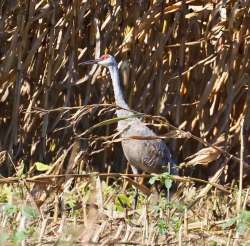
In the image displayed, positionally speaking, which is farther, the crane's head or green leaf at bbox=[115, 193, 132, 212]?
the crane's head

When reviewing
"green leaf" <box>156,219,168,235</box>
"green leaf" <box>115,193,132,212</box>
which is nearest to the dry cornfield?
"green leaf" <box>115,193,132,212</box>

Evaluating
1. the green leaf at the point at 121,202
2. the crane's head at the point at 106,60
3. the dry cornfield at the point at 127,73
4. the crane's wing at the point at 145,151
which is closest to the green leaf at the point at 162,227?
the green leaf at the point at 121,202

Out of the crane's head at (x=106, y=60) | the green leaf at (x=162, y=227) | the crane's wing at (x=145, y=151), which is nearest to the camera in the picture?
the green leaf at (x=162, y=227)

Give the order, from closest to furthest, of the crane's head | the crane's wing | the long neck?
1. the crane's head
2. the long neck
3. the crane's wing

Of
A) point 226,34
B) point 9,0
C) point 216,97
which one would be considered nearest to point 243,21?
point 226,34

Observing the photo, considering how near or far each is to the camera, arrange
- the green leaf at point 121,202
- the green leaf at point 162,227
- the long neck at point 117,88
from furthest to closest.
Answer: the long neck at point 117,88, the green leaf at point 121,202, the green leaf at point 162,227

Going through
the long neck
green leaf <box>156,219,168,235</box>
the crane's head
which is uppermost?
the crane's head

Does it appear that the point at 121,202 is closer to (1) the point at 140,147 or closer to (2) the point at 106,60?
(2) the point at 106,60

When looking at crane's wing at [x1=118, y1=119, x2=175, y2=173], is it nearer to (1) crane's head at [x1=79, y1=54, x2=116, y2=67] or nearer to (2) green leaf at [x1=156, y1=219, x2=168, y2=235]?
(1) crane's head at [x1=79, y1=54, x2=116, y2=67]

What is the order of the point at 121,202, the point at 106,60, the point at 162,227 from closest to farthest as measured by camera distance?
1. the point at 162,227
2. the point at 121,202
3. the point at 106,60

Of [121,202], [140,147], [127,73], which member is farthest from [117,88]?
[121,202]

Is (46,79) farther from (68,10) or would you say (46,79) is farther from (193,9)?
(193,9)

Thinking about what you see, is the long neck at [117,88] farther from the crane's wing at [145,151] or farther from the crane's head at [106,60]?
the crane's wing at [145,151]

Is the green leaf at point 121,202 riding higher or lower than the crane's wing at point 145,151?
lower
